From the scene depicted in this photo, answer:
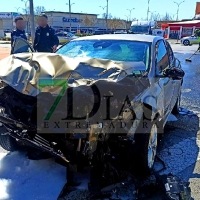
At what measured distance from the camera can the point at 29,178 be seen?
122 inches

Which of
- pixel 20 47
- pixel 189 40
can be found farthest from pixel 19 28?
pixel 189 40

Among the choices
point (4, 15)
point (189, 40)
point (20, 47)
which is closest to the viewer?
point (20, 47)

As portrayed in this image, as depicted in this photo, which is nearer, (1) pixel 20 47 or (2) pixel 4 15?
(1) pixel 20 47

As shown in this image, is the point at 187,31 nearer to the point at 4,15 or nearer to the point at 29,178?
the point at 4,15

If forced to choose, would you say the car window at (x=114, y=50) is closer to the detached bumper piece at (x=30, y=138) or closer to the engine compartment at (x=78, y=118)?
the engine compartment at (x=78, y=118)

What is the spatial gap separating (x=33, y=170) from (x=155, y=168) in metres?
1.57

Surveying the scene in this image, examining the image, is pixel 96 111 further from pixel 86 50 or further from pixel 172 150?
pixel 172 150

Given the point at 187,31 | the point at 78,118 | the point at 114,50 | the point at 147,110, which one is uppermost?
the point at 114,50

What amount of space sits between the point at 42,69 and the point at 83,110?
685mm

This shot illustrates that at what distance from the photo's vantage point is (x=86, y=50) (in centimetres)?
392

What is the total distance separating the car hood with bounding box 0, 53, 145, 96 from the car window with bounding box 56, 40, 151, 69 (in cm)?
60

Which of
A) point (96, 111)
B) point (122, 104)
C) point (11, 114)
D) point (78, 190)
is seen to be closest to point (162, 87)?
A: point (122, 104)

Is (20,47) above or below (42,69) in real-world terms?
above

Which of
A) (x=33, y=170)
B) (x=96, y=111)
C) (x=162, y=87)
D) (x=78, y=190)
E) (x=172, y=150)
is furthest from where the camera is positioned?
(x=172, y=150)
